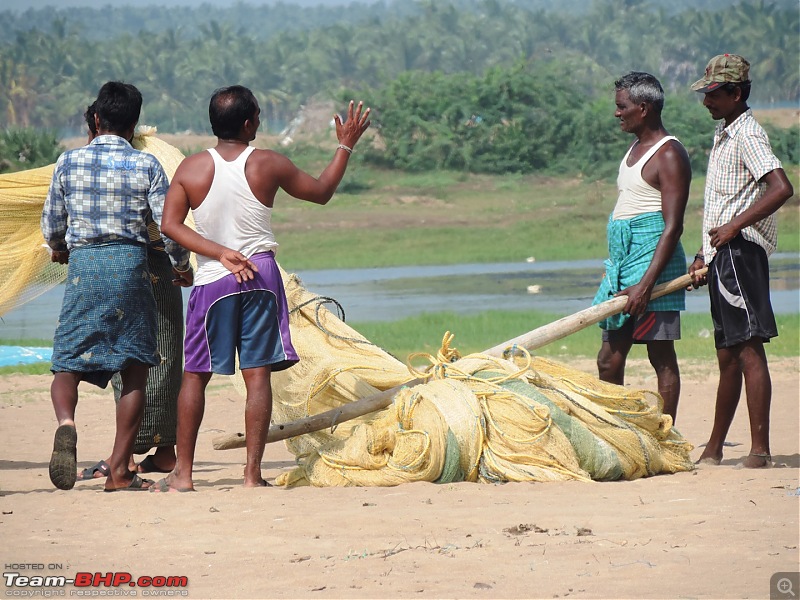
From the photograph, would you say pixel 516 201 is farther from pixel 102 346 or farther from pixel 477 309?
pixel 102 346

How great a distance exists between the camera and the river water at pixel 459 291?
16.0m

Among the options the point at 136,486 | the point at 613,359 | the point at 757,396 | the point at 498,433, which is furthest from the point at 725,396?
the point at 136,486

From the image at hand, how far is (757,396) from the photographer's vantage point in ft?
19.0

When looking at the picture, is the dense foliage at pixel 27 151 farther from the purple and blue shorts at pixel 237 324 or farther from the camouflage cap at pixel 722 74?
the camouflage cap at pixel 722 74

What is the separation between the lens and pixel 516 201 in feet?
99.1

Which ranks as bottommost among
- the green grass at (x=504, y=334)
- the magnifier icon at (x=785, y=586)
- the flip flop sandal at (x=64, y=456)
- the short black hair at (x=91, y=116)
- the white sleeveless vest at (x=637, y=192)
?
the green grass at (x=504, y=334)

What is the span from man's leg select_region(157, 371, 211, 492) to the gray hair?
95.3 inches

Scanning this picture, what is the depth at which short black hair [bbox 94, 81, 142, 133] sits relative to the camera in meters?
5.61

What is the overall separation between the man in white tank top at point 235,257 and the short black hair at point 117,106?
0.44 metres

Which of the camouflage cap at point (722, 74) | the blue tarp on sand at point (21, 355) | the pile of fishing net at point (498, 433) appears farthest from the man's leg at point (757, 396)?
the blue tarp on sand at point (21, 355)

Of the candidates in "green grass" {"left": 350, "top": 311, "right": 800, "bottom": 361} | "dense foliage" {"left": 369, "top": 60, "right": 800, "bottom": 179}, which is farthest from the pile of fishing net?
"dense foliage" {"left": 369, "top": 60, "right": 800, "bottom": 179}

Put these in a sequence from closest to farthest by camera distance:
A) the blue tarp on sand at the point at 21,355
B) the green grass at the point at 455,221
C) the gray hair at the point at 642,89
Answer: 1. the gray hair at the point at 642,89
2. the blue tarp on sand at the point at 21,355
3. the green grass at the point at 455,221

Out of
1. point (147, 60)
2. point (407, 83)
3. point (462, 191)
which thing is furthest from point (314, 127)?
point (147, 60)

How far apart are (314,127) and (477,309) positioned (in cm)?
4149
